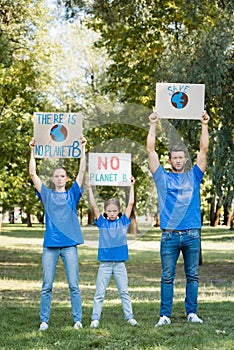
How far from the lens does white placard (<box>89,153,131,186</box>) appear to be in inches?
298

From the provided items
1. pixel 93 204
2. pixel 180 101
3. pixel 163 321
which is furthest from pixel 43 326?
pixel 180 101

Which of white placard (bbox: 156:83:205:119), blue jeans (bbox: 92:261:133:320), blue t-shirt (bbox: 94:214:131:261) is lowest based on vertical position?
blue jeans (bbox: 92:261:133:320)

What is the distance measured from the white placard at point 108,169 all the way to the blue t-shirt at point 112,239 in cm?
50

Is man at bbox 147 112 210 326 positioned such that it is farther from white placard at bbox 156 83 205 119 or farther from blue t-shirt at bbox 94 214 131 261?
blue t-shirt at bbox 94 214 131 261

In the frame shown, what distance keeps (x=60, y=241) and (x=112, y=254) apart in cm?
62

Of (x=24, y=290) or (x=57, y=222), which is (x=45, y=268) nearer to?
(x=57, y=222)

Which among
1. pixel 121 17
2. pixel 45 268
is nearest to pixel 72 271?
pixel 45 268

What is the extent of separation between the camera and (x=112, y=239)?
7.34m

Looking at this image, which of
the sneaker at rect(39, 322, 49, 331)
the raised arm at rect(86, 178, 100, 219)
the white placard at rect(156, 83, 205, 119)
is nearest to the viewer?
the sneaker at rect(39, 322, 49, 331)

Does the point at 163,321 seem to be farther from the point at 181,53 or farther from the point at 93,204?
the point at 181,53

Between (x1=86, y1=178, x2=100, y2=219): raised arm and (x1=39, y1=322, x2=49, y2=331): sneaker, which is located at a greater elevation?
(x1=86, y1=178, x2=100, y2=219): raised arm

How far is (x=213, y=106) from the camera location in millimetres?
15633

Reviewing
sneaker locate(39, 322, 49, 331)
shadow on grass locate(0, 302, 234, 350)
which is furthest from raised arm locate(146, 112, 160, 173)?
sneaker locate(39, 322, 49, 331)

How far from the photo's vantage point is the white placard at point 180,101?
7.48 metres
